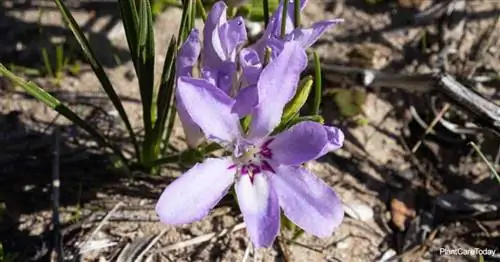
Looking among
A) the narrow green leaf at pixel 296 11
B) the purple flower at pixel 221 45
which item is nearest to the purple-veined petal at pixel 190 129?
the purple flower at pixel 221 45

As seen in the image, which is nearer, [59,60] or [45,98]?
[45,98]

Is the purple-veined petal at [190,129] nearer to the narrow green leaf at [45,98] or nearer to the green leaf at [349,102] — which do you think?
the narrow green leaf at [45,98]

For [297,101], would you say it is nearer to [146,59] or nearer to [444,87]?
[146,59]

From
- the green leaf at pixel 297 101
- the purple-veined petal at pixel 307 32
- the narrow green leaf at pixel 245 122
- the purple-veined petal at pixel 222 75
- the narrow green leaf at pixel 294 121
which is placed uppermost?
the purple-veined petal at pixel 307 32

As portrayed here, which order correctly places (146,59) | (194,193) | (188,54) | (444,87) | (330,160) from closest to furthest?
(194,193) < (188,54) < (146,59) < (444,87) < (330,160)

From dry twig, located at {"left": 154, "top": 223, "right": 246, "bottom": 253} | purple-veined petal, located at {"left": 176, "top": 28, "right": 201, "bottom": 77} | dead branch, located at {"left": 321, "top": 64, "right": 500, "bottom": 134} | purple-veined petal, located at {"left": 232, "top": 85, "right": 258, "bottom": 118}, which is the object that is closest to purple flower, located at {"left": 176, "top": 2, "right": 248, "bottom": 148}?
purple-veined petal, located at {"left": 176, "top": 28, "right": 201, "bottom": 77}

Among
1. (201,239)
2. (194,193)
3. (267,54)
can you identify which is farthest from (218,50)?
(201,239)

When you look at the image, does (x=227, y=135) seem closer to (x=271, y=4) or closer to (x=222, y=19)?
(x=222, y=19)
